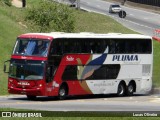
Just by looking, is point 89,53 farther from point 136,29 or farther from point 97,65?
point 136,29

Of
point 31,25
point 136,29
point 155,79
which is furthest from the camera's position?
point 136,29

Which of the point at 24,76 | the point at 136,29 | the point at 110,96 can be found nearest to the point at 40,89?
the point at 24,76

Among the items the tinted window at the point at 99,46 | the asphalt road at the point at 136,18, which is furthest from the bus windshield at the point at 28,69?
the asphalt road at the point at 136,18

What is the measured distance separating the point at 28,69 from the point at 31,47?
51.6 inches

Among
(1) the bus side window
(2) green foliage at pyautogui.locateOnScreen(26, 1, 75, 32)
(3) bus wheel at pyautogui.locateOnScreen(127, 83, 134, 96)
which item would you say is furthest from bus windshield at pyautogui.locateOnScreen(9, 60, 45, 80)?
(2) green foliage at pyautogui.locateOnScreen(26, 1, 75, 32)

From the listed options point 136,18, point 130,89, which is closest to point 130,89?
point 130,89

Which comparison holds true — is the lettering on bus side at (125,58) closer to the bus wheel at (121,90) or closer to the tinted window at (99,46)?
the tinted window at (99,46)

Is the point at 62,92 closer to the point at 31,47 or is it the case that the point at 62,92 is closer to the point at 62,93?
the point at 62,93

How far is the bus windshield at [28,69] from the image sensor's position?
3775 centimetres

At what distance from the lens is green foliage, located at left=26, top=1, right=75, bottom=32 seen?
72188 millimetres

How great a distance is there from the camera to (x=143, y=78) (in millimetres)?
45906

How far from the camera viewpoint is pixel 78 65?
4019 cm

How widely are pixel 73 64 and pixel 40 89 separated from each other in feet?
9.95

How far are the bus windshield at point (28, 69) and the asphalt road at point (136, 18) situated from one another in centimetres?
4535
